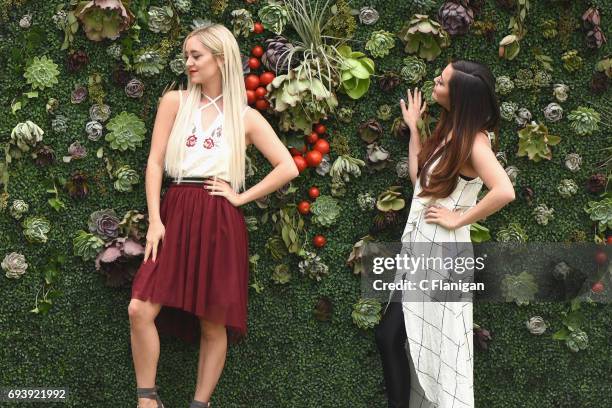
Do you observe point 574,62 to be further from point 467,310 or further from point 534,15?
point 467,310

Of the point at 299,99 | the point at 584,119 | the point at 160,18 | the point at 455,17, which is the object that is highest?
the point at 455,17

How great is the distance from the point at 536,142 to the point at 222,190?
157cm

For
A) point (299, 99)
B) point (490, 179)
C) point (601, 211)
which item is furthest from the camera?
point (601, 211)

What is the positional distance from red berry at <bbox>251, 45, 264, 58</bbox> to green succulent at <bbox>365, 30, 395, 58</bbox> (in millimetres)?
501

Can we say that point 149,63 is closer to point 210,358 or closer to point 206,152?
point 206,152

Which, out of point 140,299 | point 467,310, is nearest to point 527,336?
point 467,310

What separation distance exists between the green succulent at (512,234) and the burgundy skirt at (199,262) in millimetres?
1311

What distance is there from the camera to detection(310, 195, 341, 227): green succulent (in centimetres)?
343

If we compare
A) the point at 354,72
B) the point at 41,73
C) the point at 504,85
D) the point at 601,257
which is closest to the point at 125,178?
the point at 41,73

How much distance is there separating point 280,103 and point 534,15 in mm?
1344

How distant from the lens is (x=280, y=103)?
128 inches

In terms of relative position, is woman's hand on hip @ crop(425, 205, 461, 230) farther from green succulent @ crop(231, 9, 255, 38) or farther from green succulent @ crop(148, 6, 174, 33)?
green succulent @ crop(148, 6, 174, 33)

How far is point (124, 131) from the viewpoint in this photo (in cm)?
332

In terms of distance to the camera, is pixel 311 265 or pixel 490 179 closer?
pixel 490 179
